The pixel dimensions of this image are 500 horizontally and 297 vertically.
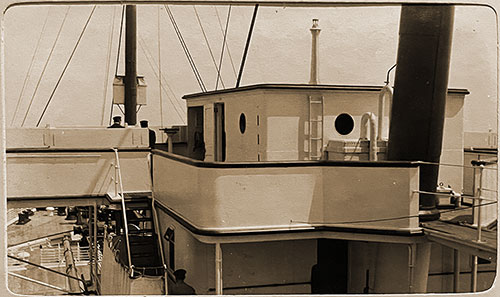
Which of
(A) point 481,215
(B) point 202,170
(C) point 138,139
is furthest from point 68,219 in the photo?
(A) point 481,215

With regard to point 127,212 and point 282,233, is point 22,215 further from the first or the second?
point 282,233

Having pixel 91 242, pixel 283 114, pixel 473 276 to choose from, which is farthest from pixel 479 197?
pixel 91 242

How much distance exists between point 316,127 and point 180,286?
38.0 inches

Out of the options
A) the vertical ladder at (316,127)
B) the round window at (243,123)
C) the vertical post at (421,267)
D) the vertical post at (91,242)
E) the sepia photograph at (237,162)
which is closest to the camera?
the sepia photograph at (237,162)

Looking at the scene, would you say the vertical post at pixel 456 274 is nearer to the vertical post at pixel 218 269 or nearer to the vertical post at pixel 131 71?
the vertical post at pixel 218 269

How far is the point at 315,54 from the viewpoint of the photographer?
1.89m

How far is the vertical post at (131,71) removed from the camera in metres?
1.75

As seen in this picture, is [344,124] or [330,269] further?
[344,124]

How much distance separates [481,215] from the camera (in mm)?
1727

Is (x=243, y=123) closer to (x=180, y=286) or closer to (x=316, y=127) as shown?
(x=316, y=127)

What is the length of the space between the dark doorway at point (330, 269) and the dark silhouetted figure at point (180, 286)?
17.5 inches

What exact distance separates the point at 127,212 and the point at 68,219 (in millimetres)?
232

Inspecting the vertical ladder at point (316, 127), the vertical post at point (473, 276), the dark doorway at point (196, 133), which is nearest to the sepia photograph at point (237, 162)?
the vertical post at point (473, 276)

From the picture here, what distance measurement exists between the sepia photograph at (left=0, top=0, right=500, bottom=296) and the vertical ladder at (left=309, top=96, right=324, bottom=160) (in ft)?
0.81
